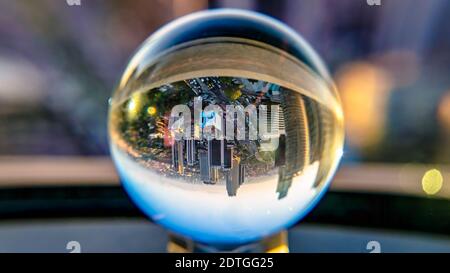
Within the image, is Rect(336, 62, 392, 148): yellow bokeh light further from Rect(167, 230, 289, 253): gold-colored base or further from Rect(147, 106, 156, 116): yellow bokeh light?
Rect(147, 106, 156, 116): yellow bokeh light

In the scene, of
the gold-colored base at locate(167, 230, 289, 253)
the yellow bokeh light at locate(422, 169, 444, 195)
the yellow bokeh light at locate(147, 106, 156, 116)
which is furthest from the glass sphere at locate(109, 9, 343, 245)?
the yellow bokeh light at locate(422, 169, 444, 195)

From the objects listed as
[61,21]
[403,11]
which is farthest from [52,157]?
[403,11]

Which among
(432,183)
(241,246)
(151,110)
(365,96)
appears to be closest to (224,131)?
(151,110)

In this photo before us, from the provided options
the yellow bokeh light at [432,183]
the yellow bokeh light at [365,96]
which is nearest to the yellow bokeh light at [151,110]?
the yellow bokeh light at [432,183]

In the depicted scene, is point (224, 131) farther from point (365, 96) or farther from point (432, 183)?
point (365, 96)

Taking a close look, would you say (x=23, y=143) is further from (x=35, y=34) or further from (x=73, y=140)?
(x=35, y=34)

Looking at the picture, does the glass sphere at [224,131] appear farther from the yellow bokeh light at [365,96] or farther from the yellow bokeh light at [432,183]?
the yellow bokeh light at [365,96]
